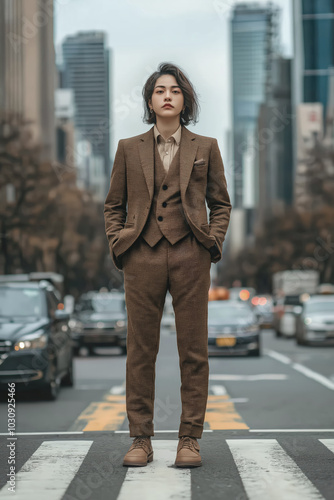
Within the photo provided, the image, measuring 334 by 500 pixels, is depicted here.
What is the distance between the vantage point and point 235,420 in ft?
31.1

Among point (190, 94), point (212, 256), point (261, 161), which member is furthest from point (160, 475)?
point (261, 161)

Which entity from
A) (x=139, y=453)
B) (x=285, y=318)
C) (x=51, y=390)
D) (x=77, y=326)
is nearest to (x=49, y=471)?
(x=139, y=453)

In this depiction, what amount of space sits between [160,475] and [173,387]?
879cm

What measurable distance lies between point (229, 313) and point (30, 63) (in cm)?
8312

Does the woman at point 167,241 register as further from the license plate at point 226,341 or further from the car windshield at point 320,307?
the car windshield at point 320,307

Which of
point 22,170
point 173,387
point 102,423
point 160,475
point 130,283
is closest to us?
point 160,475

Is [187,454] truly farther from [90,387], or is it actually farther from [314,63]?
[314,63]

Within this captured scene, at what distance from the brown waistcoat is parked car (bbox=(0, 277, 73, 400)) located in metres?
6.38

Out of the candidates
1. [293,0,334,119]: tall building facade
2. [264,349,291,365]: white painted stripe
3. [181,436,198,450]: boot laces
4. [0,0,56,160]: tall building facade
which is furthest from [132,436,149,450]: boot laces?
[293,0,334,119]: tall building facade

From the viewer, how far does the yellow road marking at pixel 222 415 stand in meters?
8.92

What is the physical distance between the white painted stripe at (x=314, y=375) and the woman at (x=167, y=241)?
774 cm

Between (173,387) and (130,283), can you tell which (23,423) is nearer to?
(130,283)

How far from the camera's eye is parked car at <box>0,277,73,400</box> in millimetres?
12117

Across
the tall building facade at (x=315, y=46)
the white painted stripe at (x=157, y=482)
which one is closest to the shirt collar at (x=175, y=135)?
the white painted stripe at (x=157, y=482)
